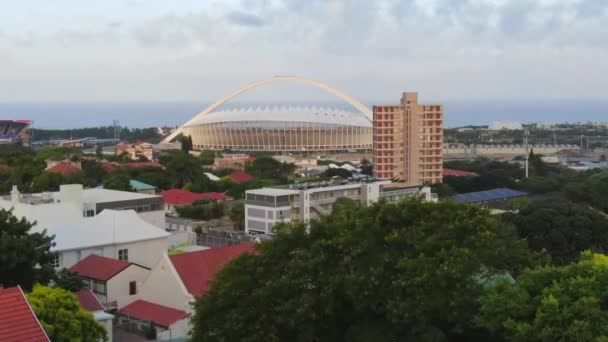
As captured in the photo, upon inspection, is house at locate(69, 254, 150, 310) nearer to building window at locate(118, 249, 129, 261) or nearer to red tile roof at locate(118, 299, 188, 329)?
red tile roof at locate(118, 299, 188, 329)

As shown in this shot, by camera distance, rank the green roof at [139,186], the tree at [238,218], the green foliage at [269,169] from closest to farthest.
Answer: the tree at [238,218], the green roof at [139,186], the green foliage at [269,169]

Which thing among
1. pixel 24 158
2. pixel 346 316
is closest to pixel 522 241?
pixel 346 316

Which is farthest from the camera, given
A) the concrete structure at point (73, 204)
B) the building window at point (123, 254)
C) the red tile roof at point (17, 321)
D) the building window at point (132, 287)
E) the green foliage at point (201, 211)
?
the green foliage at point (201, 211)

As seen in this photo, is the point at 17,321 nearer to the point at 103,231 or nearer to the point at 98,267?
the point at 98,267

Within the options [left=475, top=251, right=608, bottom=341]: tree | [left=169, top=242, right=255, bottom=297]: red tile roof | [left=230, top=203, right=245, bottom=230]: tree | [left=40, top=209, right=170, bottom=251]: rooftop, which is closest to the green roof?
[left=230, top=203, right=245, bottom=230]: tree

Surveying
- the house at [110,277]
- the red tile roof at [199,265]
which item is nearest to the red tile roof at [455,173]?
the red tile roof at [199,265]

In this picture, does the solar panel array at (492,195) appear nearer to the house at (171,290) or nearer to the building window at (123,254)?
the building window at (123,254)
